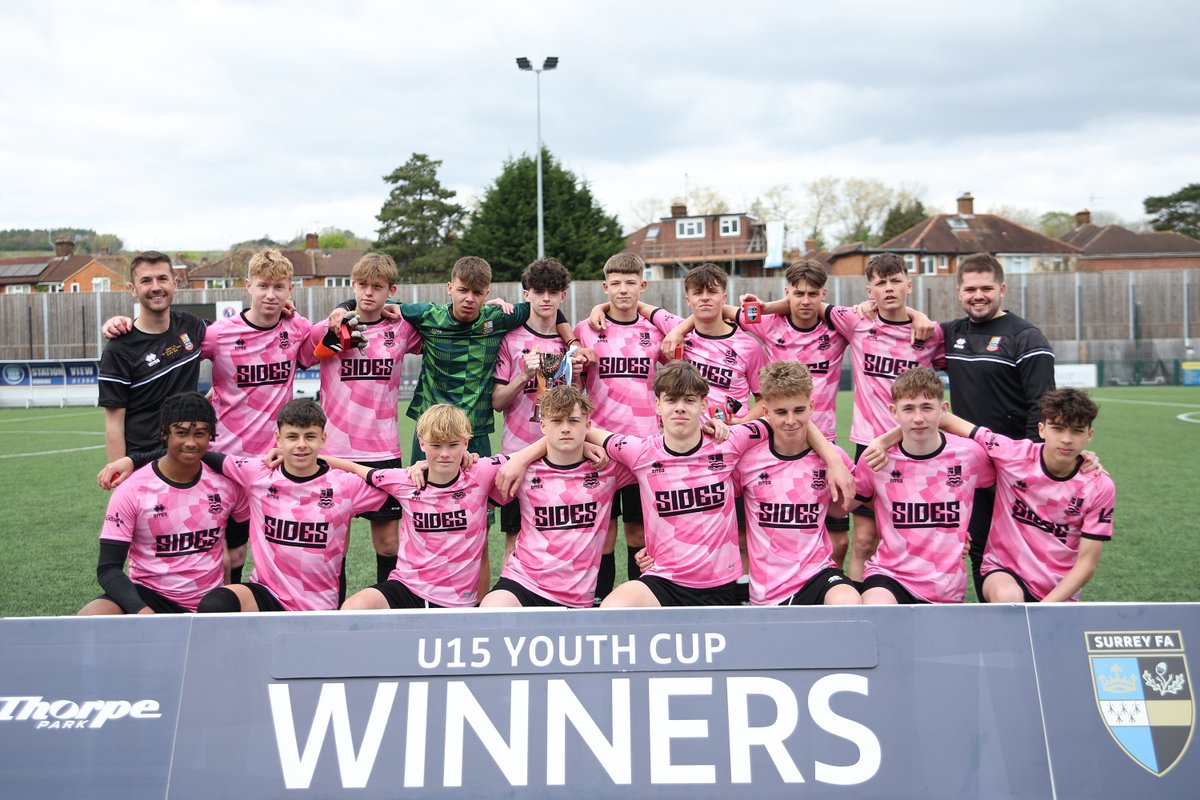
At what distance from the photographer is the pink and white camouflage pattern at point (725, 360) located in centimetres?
516

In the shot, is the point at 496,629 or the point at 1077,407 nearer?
the point at 496,629

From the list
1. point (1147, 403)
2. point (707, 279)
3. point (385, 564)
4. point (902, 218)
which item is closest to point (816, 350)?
point (707, 279)

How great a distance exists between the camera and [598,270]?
1387 inches

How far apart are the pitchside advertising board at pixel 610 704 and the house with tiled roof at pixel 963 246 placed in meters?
54.3

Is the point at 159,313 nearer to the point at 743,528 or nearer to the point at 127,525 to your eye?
the point at 127,525

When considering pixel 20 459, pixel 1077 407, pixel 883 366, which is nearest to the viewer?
pixel 1077 407

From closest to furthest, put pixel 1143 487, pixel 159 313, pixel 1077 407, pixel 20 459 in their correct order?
pixel 1077 407 < pixel 159 313 < pixel 1143 487 < pixel 20 459

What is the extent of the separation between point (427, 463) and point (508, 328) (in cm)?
144

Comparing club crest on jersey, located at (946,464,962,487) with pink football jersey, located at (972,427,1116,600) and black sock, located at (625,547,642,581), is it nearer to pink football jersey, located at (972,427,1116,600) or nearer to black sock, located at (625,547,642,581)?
pink football jersey, located at (972,427,1116,600)

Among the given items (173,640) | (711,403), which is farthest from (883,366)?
(173,640)

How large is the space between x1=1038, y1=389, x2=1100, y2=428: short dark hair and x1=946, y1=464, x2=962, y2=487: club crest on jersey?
0.45 metres

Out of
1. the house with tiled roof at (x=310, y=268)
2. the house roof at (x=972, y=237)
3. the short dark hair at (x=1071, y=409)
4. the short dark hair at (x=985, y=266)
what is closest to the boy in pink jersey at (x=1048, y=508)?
the short dark hair at (x=1071, y=409)

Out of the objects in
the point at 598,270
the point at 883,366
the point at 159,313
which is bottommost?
the point at 883,366

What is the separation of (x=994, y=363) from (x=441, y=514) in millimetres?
3032
